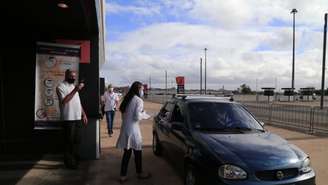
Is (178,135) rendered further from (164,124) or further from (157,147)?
(157,147)

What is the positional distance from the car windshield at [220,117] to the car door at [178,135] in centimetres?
20

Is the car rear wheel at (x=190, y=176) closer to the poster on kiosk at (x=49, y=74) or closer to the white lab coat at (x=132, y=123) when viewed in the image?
the white lab coat at (x=132, y=123)

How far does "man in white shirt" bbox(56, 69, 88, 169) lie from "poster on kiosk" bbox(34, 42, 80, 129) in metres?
1.27

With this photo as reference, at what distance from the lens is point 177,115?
843 cm

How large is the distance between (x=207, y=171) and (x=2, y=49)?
6.11 meters

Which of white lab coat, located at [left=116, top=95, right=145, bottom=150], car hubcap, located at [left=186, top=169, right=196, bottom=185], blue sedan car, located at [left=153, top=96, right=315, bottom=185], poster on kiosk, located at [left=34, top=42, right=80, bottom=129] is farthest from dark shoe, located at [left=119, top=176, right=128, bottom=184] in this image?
poster on kiosk, located at [left=34, top=42, right=80, bottom=129]

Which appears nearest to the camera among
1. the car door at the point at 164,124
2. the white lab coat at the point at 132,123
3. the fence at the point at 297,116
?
the white lab coat at the point at 132,123

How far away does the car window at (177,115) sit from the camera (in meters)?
8.00

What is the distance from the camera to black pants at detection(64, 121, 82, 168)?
8.73 metres

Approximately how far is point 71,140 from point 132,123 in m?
1.74

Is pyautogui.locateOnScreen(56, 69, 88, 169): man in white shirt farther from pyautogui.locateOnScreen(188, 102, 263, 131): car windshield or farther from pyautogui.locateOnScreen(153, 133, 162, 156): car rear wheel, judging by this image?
pyautogui.locateOnScreen(188, 102, 263, 131): car windshield

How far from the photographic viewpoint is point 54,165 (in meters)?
9.29

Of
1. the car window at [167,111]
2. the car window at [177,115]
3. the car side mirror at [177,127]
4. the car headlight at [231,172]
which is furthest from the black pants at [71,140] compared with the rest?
the car headlight at [231,172]

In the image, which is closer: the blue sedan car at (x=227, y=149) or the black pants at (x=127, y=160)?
the blue sedan car at (x=227, y=149)
